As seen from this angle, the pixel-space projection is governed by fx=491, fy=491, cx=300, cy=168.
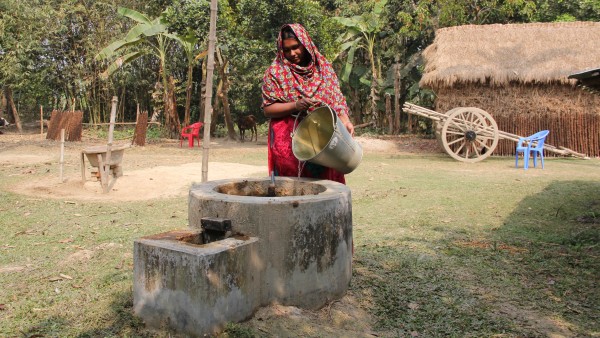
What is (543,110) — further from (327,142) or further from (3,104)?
(3,104)

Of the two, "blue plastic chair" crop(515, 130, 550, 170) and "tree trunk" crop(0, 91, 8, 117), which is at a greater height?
"tree trunk" crop(0, 91, 8, 117)

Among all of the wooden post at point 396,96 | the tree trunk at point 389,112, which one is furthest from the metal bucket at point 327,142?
the tree trunk at point 389,112

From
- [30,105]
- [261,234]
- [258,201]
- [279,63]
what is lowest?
[261,234]

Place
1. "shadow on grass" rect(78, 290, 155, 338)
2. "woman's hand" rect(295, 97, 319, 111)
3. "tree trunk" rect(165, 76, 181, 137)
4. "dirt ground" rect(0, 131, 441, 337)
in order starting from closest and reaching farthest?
"shadow on grass" rect(78, 290, 155, 338) → "dirt ground" rect(0, 131, 441, 337) → "woman's hand" rect(295, 97, 319, 111) → "tree trunk" rect(165, 76, 181, 137)

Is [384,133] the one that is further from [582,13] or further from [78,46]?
[78,46]

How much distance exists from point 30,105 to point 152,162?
18.0 meters

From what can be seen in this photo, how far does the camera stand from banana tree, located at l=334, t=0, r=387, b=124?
701 inches

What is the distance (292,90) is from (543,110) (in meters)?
12.4

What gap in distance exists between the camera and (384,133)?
21.2 meters

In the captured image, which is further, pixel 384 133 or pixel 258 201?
pixel 384 133

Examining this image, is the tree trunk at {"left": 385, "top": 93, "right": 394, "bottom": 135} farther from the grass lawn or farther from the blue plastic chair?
the grass lawn

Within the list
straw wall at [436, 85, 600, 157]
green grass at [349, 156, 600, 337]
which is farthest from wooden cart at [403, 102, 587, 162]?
green grass at [349, 156, 600, 337]

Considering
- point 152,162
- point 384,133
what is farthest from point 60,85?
point 384,133

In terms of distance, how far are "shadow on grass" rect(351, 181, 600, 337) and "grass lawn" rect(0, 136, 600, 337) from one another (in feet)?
0.04
